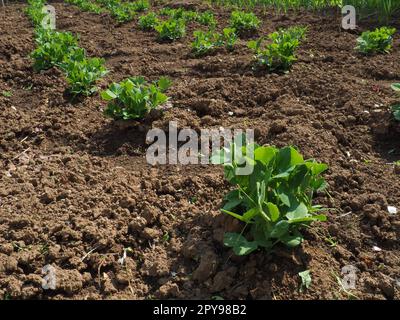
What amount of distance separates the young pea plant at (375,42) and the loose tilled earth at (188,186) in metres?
0.13

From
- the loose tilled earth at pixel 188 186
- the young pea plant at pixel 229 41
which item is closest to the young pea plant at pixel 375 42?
the loose tilled earth at pixel 188 186

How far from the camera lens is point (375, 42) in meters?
4.98

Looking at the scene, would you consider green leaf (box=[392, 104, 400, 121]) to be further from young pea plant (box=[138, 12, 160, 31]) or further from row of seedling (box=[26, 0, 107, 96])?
young pea plant (box=[138, 12, 160, 31])

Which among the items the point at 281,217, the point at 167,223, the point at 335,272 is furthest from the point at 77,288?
the point at 335,272

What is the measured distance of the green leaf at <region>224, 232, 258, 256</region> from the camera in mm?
2152

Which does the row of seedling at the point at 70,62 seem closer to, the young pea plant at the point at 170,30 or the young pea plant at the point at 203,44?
the young pea plant at the point at 203,44

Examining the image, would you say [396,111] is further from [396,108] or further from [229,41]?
[229,41]

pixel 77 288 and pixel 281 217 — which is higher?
pixel 281 217

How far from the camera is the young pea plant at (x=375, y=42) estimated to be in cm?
496

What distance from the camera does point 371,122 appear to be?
3590 mm

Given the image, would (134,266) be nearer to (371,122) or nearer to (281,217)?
(281,217)

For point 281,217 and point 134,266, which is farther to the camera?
point 134,266
